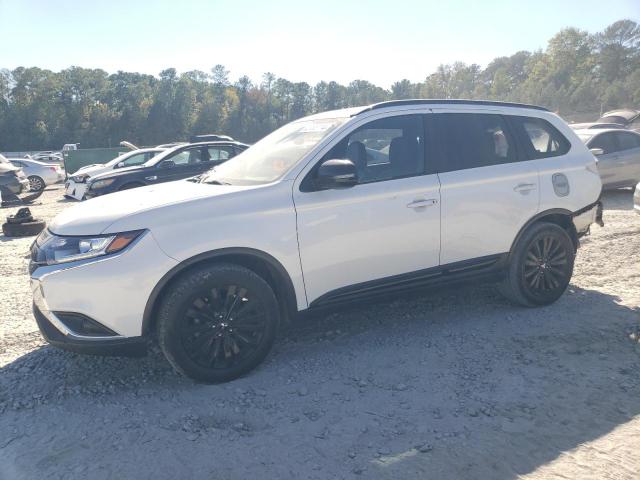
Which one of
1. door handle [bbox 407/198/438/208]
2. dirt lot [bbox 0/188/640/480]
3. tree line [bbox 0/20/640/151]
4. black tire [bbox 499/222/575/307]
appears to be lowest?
dirt lot [bbox 0/188/640/480]

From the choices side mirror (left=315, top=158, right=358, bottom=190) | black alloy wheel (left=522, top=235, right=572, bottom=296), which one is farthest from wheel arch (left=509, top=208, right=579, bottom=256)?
side mirror (left=315, top=158, right=358, bottom=190)

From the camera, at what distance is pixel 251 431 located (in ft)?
9.82

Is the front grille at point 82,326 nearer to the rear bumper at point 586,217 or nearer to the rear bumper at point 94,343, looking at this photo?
the rear bumper at point 94,343

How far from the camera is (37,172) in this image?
1978 cm

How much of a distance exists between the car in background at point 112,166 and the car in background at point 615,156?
10.8 meters

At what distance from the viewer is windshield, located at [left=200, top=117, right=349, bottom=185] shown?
389 centimetres

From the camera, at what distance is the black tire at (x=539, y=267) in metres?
4.59

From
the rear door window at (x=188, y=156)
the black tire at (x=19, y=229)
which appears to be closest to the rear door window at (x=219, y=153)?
the rear door window at (x=188, y=156)

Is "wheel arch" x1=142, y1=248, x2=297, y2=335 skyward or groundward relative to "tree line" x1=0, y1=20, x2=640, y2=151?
groundward

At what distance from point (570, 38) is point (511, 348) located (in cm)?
9408

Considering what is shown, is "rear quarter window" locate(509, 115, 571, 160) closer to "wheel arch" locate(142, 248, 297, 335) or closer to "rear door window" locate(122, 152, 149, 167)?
"wheel arch" locate(142, 248, 297, 335)

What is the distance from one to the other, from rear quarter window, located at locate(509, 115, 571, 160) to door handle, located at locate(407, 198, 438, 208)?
122 cm

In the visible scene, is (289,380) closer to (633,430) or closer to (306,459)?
(306,459)

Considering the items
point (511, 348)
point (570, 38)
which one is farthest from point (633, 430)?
point (570, 38)
